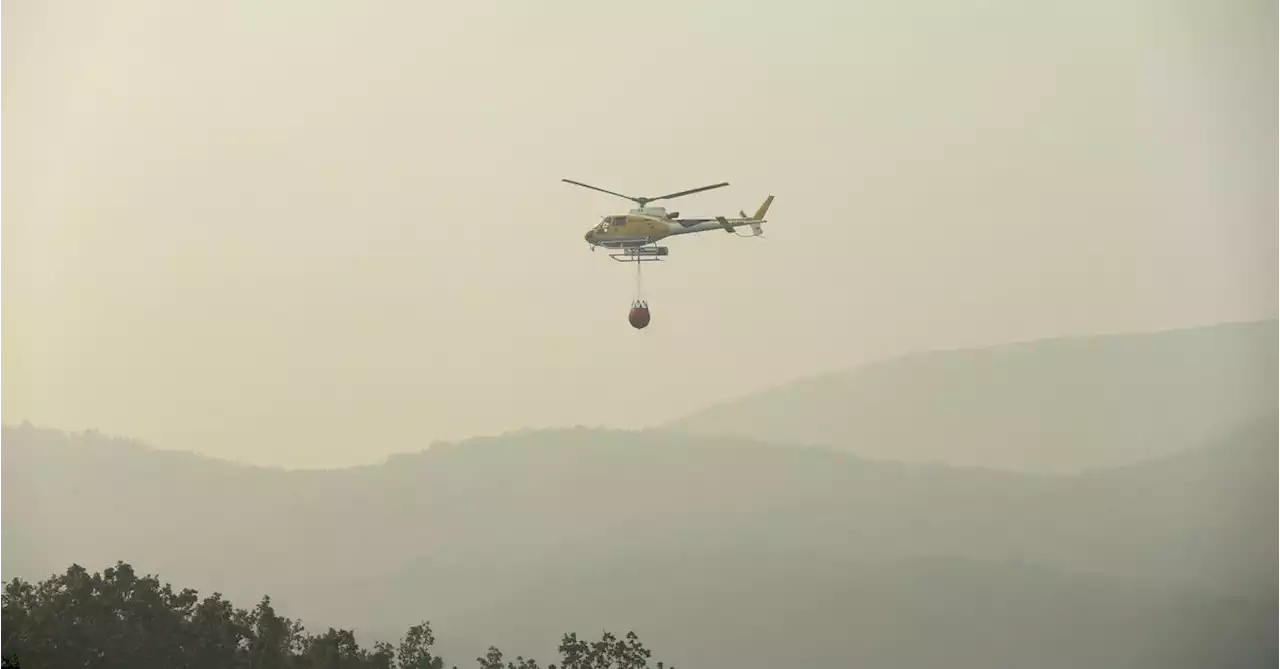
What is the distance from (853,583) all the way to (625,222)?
20.8 metres

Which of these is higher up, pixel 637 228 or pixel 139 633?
pixel 637 228

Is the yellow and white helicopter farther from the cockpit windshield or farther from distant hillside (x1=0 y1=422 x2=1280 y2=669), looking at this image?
distant hillside (x1=0 y1=422 x2=1280 y2=669)

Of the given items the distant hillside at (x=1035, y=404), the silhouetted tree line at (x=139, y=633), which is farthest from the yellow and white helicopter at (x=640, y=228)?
the silhouetted tree line at (x=139, y=633)

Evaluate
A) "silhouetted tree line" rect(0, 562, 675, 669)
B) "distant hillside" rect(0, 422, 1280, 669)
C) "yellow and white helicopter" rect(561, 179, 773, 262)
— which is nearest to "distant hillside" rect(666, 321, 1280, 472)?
"distant hillside" rect(0, 422, 1280, 669)

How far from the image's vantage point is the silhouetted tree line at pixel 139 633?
32.3 meters

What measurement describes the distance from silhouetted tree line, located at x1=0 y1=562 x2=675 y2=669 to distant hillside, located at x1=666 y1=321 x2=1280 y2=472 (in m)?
15.5

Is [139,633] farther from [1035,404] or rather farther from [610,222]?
[1035,404]

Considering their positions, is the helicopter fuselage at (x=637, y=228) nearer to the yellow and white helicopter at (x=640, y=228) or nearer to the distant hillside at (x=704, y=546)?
the yellow and white helicopter at (x=640, y=228)

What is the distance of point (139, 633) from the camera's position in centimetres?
3319

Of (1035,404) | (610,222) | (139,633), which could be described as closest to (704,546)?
(1035,404)

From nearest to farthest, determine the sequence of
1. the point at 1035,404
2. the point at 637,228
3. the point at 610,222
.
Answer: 1. the point at 610,222
2. the point at 637,228
3. the point at 1035,404

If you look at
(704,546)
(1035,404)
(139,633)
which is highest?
(1035,404)

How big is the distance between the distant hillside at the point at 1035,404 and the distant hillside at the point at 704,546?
943 mm

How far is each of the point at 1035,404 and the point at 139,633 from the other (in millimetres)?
32601
